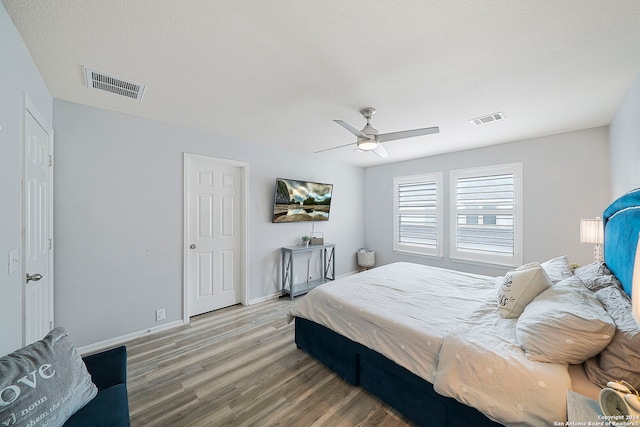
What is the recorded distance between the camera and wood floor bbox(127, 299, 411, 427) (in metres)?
1.68

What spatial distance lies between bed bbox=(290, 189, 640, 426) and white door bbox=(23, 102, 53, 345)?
2002mm

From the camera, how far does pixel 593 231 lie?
8.29 feet

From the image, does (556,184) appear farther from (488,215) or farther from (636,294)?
(636,294)

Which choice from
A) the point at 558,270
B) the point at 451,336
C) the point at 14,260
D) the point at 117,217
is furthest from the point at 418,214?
the point at 14,260

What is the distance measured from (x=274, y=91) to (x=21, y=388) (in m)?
2.30

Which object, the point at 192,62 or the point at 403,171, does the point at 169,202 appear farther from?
the point at 403,171

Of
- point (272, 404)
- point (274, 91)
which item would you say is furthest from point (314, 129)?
point (272, 404)

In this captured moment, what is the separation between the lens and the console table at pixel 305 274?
13.1 feet

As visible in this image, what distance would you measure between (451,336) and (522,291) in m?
0.68

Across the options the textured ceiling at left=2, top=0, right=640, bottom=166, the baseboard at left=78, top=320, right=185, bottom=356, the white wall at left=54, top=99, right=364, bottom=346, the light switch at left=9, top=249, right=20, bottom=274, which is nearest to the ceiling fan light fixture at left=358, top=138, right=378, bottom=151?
the textured ceiling at left=2, top=0, right=640, bottom=166

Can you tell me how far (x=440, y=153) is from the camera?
4348mm

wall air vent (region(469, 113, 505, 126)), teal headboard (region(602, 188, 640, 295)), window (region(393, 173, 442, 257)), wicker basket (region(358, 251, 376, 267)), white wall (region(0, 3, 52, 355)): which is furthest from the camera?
wicker basket (region(358, 251, 376, 267))

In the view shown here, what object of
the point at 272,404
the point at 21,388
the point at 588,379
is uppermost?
the point at 21,388

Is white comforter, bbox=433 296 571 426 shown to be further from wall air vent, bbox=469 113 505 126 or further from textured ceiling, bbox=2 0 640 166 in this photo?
wall air vent, bbox=469 113 505 126
